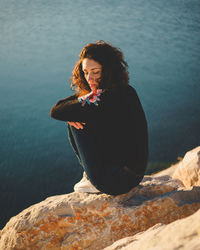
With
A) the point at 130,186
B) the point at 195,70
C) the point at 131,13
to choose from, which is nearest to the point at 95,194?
the point at 130,186

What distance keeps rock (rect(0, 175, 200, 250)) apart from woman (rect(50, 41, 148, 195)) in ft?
0.68

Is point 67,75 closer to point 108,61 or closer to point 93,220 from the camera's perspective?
point 108,61

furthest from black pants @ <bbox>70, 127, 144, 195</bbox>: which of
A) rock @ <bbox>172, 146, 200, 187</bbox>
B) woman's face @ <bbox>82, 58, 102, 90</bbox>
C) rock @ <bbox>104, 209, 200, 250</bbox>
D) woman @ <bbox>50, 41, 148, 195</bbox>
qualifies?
rock @ <bbox>172, 146, 200, 187</bbox>

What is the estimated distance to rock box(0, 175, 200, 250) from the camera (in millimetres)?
2104

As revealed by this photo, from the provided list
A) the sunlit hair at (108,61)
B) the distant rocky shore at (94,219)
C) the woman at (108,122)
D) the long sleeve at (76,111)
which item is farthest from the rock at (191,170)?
the long sleeve at (76,111)

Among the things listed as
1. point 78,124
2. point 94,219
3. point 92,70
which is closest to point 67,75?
point 92,70

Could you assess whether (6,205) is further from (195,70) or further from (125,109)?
(195,70)

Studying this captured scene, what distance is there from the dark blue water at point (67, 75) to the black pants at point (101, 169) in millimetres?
6409

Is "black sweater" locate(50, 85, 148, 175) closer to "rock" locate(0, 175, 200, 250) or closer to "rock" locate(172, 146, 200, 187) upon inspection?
"rock" locate(0, 175, 200, 250)

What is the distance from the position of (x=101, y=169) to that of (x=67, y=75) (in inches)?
546

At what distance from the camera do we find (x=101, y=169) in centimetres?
209

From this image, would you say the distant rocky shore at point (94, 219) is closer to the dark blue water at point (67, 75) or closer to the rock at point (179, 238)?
the rock at point (179, 238)

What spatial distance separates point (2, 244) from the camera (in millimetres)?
2205

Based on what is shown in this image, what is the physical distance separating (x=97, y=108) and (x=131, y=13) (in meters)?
23.8
